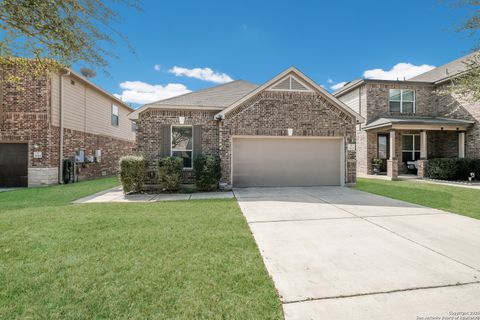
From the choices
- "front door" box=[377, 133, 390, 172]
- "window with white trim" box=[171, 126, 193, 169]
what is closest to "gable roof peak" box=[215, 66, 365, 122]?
"window with white trim" box=[171, 126, 193, 169]

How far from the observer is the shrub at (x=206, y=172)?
9.46 meters

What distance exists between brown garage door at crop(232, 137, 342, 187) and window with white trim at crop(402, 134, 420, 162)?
775 centimetres

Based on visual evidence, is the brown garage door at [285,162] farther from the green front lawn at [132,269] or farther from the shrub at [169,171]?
the green front lawn at [132,269]

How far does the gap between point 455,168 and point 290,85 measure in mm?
10203

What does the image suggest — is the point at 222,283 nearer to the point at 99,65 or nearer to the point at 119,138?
the point at 99,65

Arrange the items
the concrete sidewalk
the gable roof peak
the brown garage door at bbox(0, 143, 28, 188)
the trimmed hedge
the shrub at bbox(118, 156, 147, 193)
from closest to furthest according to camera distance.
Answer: the concrete sidewalk < the shrub at bbox(118, 156, 147, 193) < the gable roof peak < the brown garage door at bbox(0, 143, 28, 188) < the trimmed hedge

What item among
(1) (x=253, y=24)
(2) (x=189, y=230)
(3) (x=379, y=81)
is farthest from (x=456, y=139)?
(2) (x=189, y=230)

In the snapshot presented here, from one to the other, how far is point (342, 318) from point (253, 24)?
41.1 ft

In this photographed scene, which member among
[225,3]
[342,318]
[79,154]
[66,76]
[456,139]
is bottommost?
[342,318]

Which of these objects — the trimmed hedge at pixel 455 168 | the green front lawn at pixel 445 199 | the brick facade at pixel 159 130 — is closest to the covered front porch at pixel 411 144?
the trimmed hedge at pixel 455 168

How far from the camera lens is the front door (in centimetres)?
1561

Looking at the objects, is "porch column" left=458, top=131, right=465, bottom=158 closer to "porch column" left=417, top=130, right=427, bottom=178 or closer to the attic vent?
"porch column" left=417, top=130, right=427, bottom=178

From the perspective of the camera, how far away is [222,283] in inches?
108

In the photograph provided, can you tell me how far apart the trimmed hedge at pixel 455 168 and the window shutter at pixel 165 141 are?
14.2 m
